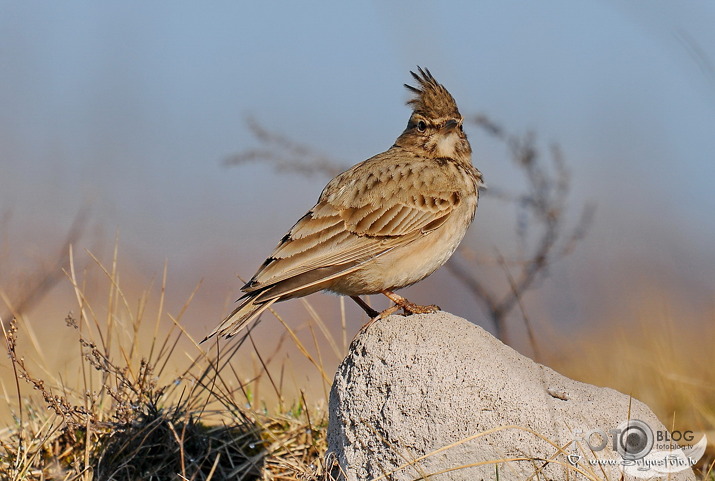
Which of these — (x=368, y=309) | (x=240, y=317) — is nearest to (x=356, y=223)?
(x=368, y=309)

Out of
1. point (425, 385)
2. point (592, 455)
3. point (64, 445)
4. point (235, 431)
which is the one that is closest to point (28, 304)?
point (64, 445)

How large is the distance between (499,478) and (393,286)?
1.66 meters

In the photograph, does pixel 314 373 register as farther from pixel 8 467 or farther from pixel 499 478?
pixel 499 478

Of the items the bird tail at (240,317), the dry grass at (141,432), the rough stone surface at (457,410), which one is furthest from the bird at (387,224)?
the dry grass at (141,432)

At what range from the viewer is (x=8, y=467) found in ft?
19.0

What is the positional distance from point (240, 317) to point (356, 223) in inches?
44.2

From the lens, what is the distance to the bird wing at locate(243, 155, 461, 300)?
5555 mm

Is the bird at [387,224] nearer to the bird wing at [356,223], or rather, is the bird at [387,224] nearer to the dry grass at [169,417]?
the bird wing at [356,223]

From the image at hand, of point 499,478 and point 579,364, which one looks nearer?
point 499,478

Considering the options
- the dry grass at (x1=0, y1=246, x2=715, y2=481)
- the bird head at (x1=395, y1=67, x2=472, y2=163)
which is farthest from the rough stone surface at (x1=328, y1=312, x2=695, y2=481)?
the bird head at (x1=395, y1=67, x2=472, y2=163)

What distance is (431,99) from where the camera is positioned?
673cm

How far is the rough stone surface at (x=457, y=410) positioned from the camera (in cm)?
463

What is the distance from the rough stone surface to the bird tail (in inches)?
23.7

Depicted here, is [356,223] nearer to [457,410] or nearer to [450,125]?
[450,125]
